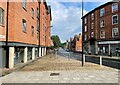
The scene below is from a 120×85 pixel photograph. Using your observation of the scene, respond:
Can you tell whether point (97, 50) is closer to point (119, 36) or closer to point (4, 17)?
point (119, 36)

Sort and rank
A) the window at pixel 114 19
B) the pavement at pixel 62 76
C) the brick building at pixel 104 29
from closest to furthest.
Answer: the pavement at pixel 62 76 → the brick building at pixel 104 29 → the window at pixel 114 19

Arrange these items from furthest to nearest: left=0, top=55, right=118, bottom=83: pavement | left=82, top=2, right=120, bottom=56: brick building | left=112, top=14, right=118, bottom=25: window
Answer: left=112, top=14, right=118, bottom=25: window, left=82, top=2, right=120, bottom=56: brick building, left=0, top=55, right=118, bottom=83: pavement

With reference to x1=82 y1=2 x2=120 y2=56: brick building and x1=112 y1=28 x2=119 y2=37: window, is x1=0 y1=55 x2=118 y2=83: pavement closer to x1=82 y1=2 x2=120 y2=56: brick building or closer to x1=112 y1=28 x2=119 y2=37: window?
x1=82 y1=2 x2=120 y2=56: brick building

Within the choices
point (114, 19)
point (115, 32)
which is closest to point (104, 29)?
point (114, 19)

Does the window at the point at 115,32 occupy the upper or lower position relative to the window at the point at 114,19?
lower

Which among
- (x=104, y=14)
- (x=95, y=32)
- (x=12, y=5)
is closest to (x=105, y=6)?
(x=104, y=14)

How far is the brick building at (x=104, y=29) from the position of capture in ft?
127

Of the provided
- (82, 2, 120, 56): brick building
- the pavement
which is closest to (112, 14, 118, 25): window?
Answer: (82, 2, 120, 56): brick building

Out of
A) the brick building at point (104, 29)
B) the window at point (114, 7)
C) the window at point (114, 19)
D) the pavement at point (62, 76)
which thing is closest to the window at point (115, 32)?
the brick building at point (104, 29)

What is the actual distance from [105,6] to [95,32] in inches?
302

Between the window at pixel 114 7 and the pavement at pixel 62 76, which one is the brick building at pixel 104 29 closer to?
the window at pixel 114 7

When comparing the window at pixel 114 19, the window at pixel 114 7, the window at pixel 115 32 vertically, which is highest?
the window at pixel 114 7

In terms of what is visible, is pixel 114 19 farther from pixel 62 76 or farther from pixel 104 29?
pixel 62 76

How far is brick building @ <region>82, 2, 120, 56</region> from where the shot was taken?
38750 mm
